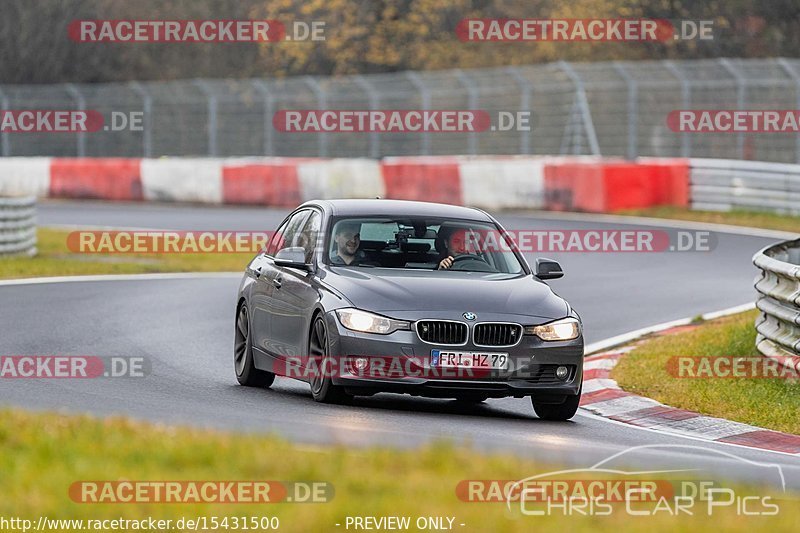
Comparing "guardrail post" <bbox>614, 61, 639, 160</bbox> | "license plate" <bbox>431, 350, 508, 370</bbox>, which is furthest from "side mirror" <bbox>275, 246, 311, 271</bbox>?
"guardrail post" <bbox>614, 61, 639, 160</bbox>

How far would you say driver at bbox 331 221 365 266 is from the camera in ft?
38.3

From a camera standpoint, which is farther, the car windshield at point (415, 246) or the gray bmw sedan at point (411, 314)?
the car windshield at point (415, 246)

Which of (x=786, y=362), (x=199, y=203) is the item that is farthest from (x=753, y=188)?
(x=786, y=362)

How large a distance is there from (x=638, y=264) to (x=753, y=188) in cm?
763

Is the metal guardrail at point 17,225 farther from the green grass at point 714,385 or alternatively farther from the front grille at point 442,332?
the front grille at point 442,332

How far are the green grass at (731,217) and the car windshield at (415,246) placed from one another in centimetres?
1691

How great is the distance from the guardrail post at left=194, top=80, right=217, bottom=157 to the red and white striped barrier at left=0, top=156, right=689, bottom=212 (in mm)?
2454

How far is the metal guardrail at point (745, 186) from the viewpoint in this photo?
2938 centimetres

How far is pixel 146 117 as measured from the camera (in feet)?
140

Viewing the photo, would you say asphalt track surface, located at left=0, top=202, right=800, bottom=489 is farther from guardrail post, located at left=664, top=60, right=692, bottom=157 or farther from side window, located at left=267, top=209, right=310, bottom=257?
guardrail post, located at left=664, top=60, right=692, bottom=157

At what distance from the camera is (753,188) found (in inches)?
1187
